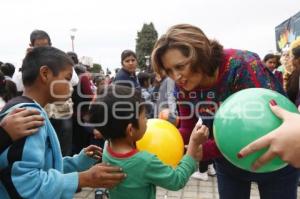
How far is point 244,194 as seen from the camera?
8.54 ft

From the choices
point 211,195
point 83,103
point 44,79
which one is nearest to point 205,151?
point 44,79

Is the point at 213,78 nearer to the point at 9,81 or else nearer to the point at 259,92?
the point at 259,92

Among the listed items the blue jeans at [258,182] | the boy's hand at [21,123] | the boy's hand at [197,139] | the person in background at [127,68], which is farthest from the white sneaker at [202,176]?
the boy's hand at [21,123]

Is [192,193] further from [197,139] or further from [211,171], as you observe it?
[197,139]

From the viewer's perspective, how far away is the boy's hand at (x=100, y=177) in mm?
1910

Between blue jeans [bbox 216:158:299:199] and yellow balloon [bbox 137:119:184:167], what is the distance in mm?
339

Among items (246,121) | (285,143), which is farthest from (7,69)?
(285,143)

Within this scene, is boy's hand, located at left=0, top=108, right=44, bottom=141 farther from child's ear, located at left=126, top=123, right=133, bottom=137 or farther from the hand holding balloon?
the hand holding balloon

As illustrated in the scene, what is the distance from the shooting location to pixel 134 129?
213 cm

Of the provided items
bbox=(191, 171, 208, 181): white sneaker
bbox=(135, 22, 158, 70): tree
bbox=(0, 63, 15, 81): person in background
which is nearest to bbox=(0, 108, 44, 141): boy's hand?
bbox=(191, 171, 208, 181): white sneaker

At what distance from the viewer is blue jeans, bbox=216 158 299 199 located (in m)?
2.38

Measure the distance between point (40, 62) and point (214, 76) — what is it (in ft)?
3.56

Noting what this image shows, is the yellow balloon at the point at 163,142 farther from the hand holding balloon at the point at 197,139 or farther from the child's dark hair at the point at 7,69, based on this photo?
the child's dark hair at the point at 7,69

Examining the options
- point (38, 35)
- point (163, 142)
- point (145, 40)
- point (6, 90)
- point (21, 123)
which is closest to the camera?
point (21, 123)
